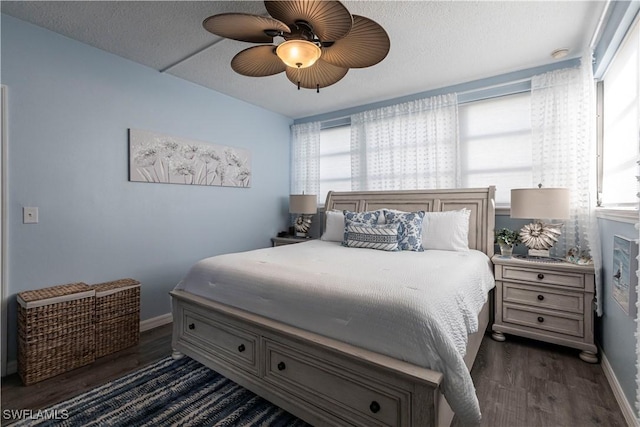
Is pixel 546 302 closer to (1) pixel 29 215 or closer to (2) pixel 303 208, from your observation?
(2) pixel 303 208

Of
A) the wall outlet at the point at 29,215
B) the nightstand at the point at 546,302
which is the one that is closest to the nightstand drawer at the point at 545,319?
the nightstand at the point at 546,302

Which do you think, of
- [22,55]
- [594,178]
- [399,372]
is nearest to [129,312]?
[22,55]

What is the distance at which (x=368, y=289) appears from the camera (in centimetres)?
153

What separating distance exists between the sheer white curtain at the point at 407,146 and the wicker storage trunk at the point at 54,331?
3.18 metres

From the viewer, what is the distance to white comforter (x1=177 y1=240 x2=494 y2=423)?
4.19 feet

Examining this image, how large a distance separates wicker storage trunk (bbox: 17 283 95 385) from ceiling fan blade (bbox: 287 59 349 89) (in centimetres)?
228

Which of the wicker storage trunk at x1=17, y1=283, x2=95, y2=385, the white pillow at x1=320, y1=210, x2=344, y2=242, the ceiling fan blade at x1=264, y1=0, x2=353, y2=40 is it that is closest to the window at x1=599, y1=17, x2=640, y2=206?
the ceiling fan blade at x1=264, y1=0, x2=353, y2=40

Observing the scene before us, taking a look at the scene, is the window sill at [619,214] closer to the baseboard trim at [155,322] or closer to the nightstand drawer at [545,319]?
the nightstand drawer at [545,319]

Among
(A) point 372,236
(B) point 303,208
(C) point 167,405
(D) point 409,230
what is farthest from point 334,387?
(B) point 303,208

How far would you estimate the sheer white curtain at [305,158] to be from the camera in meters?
4.49

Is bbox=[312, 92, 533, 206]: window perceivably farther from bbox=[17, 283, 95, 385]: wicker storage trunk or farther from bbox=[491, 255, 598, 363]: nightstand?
bbox=[17, 283, 95, 385]: wicker storage trunk

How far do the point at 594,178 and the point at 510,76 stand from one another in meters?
1.34

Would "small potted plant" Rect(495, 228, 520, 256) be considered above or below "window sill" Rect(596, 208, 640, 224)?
below

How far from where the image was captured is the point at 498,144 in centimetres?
320
